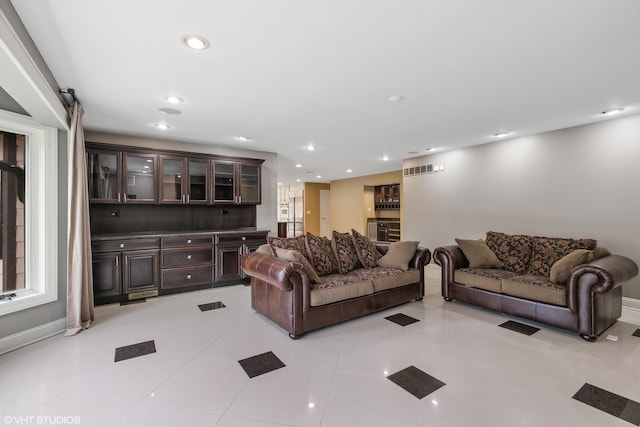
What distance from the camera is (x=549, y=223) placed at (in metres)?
3.94

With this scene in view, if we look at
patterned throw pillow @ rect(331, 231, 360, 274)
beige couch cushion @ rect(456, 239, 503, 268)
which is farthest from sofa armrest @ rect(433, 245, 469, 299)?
patterned throw pillow @ rect(331, 231, 360, 274)

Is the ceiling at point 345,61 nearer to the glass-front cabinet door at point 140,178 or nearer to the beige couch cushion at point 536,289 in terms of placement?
the glass-front cabinet door at point 140,178

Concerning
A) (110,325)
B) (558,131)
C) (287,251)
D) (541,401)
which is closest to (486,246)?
(558,131)

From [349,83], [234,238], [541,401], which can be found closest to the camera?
[541,401]

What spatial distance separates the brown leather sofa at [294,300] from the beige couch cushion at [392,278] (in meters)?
0.05

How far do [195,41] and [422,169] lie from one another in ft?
15.5

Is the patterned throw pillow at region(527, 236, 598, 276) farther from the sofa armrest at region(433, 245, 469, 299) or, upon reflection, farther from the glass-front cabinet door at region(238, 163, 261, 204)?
the glass-front cabinet door at region(238, 163, 261, 204)

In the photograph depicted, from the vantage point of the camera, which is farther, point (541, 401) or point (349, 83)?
point (349, 83)

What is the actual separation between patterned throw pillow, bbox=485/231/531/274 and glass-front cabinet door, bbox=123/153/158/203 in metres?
4.86

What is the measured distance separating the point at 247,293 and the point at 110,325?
5.36 ft

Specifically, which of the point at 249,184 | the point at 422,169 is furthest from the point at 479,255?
the point at 249,184

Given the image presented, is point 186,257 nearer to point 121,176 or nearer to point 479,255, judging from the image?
point 121,176

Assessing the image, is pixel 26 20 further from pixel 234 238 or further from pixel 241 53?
pixel 234 238

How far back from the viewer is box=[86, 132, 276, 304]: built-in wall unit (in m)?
3.74
